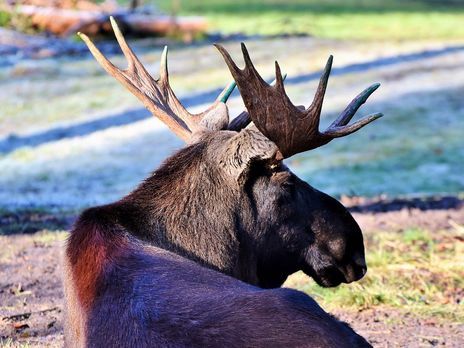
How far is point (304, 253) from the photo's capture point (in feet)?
17.8

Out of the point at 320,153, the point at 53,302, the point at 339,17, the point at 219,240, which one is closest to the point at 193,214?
the point at 219,240

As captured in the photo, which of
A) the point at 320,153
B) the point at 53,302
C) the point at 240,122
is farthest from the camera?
the point at 320,153

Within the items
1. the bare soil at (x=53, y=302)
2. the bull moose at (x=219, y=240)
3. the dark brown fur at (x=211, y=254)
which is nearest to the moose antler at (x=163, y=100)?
the bull moose at (x=219, y=240)

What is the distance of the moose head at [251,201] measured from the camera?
16.6 feet

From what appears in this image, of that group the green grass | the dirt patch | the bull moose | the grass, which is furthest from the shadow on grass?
the bull moose

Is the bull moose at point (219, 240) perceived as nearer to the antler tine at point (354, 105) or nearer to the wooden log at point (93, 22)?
the antler tine at point (354, 105)

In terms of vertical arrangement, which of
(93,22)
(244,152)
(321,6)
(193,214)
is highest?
(321,6)

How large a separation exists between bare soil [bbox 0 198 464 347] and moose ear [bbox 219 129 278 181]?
1533mm

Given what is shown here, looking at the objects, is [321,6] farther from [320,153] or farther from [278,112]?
[278,112]

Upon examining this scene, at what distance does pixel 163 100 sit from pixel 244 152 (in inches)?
44.9

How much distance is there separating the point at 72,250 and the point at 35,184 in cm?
782

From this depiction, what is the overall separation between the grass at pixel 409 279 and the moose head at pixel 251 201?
1.39m

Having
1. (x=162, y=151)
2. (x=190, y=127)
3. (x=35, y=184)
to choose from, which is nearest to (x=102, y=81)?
(x=162, y=151)

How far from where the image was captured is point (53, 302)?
6.88 metres
